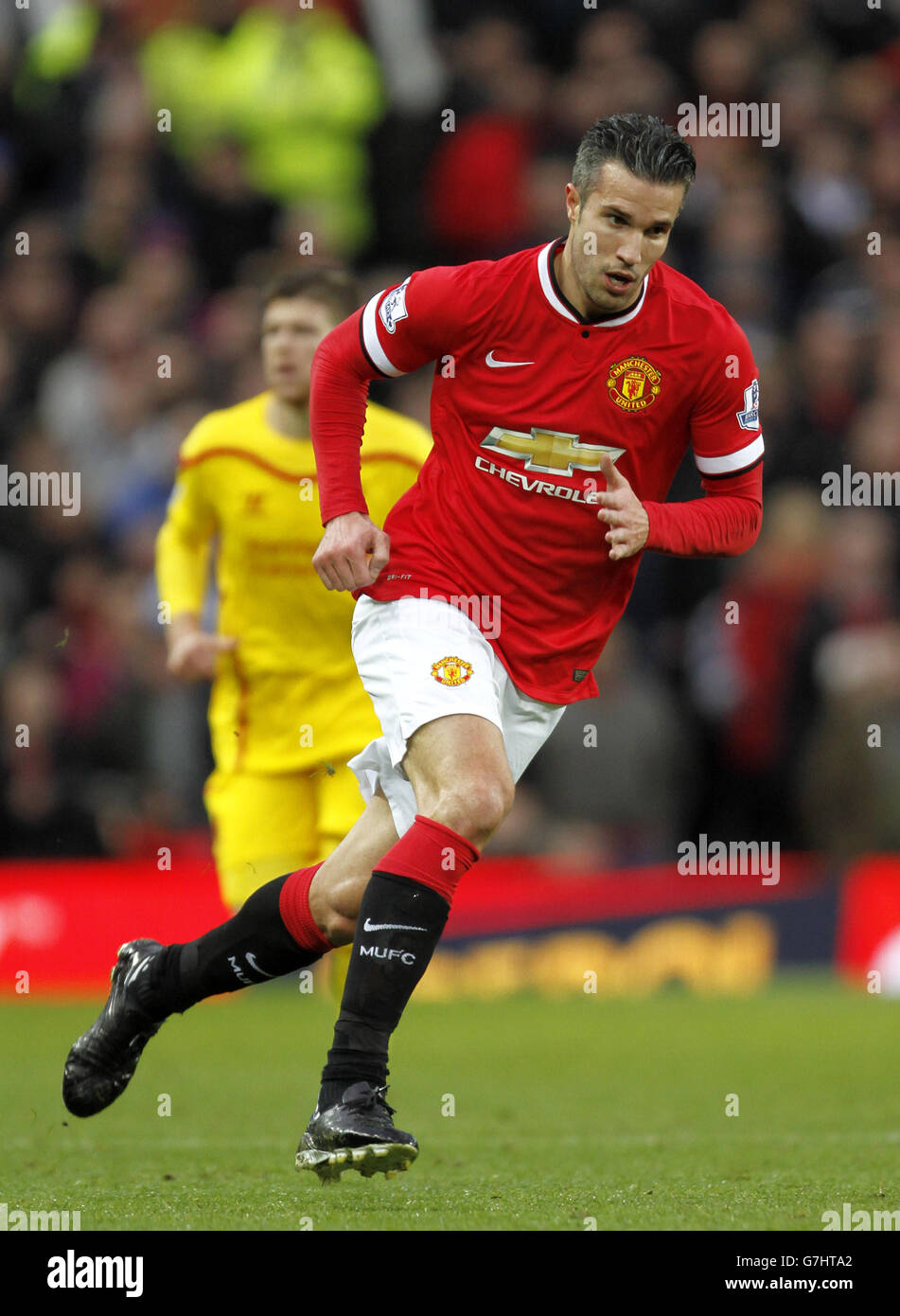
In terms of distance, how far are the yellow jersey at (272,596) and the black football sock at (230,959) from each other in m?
1.56

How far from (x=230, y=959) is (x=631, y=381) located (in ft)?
6.01

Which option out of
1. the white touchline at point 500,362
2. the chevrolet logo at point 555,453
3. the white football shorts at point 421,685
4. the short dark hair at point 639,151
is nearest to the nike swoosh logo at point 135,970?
the white football shorts at point 421,685

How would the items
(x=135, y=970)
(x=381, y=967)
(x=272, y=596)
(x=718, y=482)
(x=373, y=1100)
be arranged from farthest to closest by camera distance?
(x=272, y=596)
(x=135, y=970)
(x=718, y=482)
(x=381, y=967)
(x=373, y=1100)

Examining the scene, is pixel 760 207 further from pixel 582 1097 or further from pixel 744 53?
pixel 582 1097

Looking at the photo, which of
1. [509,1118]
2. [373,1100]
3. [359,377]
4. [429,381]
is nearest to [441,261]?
[429,381]

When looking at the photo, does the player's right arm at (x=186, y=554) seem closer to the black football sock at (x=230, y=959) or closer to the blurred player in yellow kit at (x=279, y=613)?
the blurred player in yellow kit at (x=279, y=613)

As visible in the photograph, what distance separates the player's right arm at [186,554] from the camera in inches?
277

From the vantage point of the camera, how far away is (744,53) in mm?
13602

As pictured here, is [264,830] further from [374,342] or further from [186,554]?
[374,342]

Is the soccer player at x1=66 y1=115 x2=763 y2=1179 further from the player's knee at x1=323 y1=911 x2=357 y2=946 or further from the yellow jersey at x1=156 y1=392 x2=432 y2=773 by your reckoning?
the yellow jersey at x1=156 y1=392 x2=432 y2=773

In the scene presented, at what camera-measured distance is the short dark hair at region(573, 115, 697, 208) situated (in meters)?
4.82

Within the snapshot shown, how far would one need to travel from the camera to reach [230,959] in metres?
5.34

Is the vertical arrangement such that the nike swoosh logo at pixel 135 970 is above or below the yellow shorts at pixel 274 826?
below

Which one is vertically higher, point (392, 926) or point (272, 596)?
point (272, 596)
